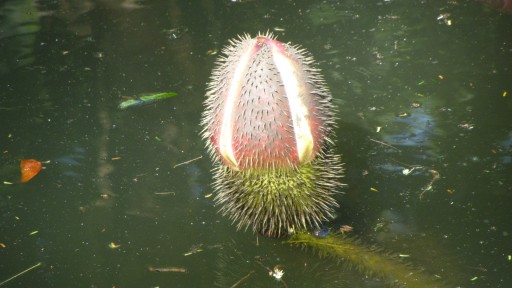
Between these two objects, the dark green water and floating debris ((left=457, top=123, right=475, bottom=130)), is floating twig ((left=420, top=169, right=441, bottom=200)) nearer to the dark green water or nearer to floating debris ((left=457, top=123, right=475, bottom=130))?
the dark green water

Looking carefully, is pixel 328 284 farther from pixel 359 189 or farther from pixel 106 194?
pixel 106 194

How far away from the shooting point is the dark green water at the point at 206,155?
2137 millimetres

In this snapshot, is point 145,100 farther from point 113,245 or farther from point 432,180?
point 432,180

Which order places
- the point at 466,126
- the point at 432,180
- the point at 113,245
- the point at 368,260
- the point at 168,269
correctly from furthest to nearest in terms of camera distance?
the point at 466,126 < the point at 432,180 < the point at 113,245 < the point at 168,269 < the point at 368,260

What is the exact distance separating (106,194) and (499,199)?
158 centimetres

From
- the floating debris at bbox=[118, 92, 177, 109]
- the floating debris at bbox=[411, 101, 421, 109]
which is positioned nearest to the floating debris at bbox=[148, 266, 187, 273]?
the floating debris at bbox=[118, 92, 177, 109]

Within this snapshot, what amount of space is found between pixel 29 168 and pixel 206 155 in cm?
81

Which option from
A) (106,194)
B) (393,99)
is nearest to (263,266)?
(106,194)

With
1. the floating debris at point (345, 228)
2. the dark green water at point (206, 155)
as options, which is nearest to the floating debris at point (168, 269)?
the dark green water at point (206, 155)

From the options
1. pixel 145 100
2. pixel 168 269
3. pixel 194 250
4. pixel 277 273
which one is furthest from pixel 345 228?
pixel 145 100

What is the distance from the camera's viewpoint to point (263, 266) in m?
2.08

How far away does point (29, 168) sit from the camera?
2.68 m

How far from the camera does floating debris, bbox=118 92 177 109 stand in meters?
3.03

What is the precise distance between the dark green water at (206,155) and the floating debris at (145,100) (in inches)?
1.7
